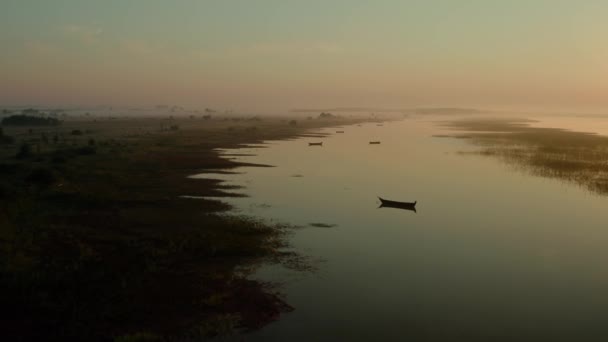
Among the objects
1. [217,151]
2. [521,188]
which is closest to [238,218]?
[521,188]

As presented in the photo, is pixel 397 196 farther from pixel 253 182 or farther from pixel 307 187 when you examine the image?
pixel 253 182

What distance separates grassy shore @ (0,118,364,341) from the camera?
54.1 ft

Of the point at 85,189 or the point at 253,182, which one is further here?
the point at 253,182

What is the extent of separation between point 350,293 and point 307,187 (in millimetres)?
27057

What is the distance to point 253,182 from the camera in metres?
48.8

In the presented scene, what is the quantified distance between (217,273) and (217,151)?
179 feet

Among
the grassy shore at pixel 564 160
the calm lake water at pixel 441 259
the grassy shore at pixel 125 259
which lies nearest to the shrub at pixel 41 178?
the grassy shore at pixel 125 259

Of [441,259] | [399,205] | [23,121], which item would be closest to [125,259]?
[441,259]

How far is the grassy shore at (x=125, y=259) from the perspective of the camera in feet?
54.1

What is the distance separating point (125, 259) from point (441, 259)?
16787 mm

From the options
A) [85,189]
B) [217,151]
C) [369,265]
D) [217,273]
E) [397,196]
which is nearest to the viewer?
[217,273]

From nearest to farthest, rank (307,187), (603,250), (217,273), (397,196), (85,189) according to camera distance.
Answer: (217,273) → (603,250) → (85,189) → (397,196) → (307,187)

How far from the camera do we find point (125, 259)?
22844 mm

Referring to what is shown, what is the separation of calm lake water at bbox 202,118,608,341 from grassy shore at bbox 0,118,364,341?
2115 millimetres
